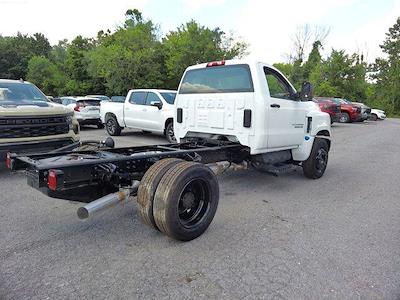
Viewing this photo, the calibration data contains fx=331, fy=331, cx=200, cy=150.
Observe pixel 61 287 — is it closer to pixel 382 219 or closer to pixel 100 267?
pixel 100 267

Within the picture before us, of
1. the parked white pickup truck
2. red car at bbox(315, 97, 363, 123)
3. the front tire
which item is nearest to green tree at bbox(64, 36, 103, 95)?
red car at bbox(315, 97, 363, 123)

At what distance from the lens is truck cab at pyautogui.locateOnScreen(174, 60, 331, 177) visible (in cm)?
512

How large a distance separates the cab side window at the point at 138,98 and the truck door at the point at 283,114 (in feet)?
22.4

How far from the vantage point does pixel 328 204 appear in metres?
5.10

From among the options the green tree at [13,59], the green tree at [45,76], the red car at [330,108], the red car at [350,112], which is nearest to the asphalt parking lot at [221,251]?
the red car at [330,108]

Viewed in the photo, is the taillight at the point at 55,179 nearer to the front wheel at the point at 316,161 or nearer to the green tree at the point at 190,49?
the front wheel at the point at 316,161

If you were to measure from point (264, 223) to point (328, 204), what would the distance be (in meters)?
1.43

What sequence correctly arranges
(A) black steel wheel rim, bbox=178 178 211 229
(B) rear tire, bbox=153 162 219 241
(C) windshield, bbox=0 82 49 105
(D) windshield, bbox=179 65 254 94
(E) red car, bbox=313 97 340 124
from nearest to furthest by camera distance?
(B) rear tire, bbox=153 162 219 241, (A) black steel wheel rim, bbox=178 178 211 229, (D) windshield, bbox=179 65 254 94, (C) windshield, bbox=0 82 49 105, (E) red car, bbox=313 97 340 124

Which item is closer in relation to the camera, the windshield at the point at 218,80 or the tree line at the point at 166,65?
the windshield at the point at 218,80

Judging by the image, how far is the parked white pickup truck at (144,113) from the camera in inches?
427

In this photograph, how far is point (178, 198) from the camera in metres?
3.42

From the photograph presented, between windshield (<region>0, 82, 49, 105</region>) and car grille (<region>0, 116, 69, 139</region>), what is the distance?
2.48ft

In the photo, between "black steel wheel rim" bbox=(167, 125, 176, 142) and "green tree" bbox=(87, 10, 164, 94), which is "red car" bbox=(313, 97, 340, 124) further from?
"green tree" bbox=(87, 10, 164, 94)

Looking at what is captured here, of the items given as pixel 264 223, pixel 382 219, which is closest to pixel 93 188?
pixel 264 223
